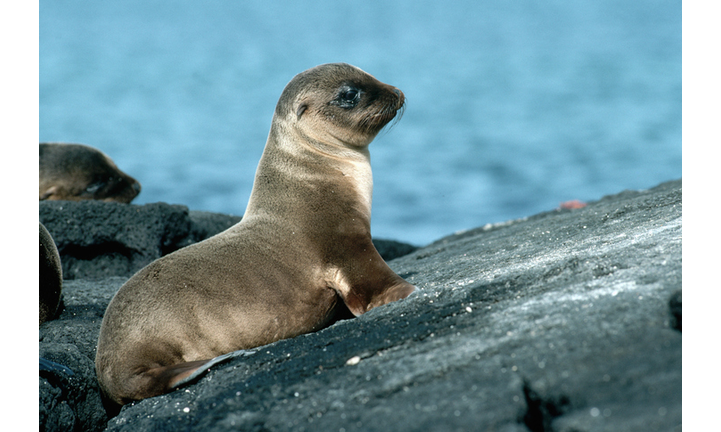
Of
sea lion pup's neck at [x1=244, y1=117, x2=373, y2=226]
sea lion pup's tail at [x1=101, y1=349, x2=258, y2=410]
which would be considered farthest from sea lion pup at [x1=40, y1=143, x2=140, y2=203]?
sea lion pup's tail at [x1=101, y1=349, x2=258, y2=410]

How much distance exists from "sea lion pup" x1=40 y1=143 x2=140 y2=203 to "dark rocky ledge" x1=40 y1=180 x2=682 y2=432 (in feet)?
16.1

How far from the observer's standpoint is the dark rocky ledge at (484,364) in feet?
6.77

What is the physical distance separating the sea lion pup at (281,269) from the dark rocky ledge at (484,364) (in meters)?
0.22

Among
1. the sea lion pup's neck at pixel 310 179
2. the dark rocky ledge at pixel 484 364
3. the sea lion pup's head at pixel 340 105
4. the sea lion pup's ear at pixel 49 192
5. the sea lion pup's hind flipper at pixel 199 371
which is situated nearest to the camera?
the dark rocky ledge at pixel 484 364

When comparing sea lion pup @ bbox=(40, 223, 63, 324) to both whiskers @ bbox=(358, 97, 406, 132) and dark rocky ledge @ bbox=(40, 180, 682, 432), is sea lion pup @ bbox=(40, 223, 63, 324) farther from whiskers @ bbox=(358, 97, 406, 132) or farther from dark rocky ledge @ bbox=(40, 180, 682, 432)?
whiskers @ bbox=(358, 97, 406, 132)

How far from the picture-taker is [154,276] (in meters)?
3.55

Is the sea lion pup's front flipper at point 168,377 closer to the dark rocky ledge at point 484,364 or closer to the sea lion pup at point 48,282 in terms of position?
the dark rocky ledge at point 484,364

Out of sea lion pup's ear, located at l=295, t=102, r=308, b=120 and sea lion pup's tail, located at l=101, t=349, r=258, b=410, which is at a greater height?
sea lion pup's ear, located at l=295, t=102, r=308, b=120

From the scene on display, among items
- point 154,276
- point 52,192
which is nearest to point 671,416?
point 154,276

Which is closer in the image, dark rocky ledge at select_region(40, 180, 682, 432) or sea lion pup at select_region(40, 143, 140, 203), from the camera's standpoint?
dark rocky ledge at select_region(40, 180, 682, 432)

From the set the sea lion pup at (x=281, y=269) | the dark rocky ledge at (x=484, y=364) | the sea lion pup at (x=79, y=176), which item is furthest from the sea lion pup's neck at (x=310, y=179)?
the sea lion pup at (x=79, y=176)

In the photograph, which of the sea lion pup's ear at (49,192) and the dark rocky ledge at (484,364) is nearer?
the dark rocky ledge at (484,364)

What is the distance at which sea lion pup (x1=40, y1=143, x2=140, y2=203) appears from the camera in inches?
324

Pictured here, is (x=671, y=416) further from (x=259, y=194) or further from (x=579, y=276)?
(x=259, y=194)
